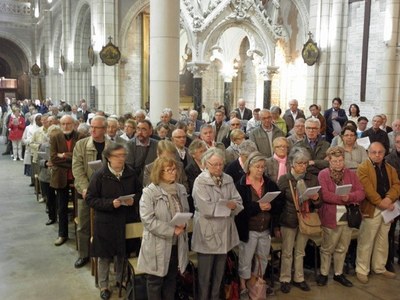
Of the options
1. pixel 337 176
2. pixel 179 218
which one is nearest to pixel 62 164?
pixel 179 218

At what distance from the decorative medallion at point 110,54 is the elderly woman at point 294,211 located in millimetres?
9962

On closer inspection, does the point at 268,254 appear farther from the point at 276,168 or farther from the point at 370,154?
the point at 370,154

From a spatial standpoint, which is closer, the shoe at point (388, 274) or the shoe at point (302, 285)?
the shoe at point (302, 285)

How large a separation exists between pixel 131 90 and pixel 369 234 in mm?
10882

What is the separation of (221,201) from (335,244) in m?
1.75

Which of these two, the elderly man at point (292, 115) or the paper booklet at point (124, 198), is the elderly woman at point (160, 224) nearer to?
the paper booklet at point (124, 198)

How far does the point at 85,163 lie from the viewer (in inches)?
193

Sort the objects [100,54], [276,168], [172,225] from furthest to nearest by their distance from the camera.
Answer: [100,54] → [276,168] → [172,225]

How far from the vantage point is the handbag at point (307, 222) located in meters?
4.33

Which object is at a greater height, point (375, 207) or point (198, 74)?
point (198, 74)

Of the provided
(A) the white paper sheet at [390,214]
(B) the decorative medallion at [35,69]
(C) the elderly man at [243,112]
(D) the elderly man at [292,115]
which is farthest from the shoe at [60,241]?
(B) the decorative medallion at [35,69]

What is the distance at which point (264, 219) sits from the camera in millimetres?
4117

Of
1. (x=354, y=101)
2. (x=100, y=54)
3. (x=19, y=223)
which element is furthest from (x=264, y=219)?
(x=100, y=54)

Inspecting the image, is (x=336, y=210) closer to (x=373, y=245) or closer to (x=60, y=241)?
(x=373, y=245)
